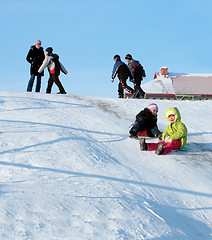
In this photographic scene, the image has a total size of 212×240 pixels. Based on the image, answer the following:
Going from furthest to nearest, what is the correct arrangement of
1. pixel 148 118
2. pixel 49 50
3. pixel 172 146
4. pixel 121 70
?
pixel 121 70 < pixel 49 50 < pixel 148 118 < pixel 172 146

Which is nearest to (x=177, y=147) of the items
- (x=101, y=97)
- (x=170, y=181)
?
(x=170, y=181)

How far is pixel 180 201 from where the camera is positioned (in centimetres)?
446

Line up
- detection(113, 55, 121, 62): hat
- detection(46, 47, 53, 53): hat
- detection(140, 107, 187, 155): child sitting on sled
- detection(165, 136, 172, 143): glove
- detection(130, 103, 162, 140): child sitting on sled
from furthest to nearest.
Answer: detection(113, 55, 121, 62): hat
detection(46, 47, 53, 53): hat
detection(130, 103, 162, 140): child sitting on sled
detection(165, 136, 172, 143): glove
detection(140, 107, 187, 155): child sitting on sled

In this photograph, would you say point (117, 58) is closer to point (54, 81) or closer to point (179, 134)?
point (54, 81)

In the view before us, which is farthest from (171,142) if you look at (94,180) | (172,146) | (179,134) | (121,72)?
(121,72)

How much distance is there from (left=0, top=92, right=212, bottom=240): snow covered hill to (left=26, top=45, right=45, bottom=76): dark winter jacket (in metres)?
2.77

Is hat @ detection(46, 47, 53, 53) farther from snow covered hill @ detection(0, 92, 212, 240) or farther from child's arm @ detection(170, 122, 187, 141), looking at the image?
child's arm @ detection(170, 122, 187, 141)

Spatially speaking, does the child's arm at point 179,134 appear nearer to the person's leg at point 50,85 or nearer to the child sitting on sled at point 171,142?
the child sitting on sled at point 171,142

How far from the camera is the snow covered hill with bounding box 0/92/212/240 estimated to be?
3441 mm

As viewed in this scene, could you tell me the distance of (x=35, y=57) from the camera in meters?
10.6

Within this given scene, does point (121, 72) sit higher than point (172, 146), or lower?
higher

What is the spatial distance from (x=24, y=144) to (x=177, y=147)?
7.78 feet

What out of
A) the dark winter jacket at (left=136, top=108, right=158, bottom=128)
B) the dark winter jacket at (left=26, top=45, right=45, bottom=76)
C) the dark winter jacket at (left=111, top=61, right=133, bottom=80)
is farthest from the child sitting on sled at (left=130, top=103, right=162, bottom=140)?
the dark winter jacket at (left=26, top=45, right=45, bottom=76)

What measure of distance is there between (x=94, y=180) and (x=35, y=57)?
6.81m
